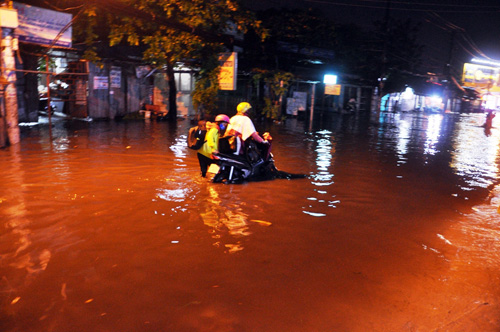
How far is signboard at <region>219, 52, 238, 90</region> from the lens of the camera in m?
17.3

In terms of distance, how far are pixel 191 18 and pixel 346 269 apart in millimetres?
13466

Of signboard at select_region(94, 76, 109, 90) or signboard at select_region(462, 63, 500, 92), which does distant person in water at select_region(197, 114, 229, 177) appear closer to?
signboard at select_region(94, 76, 109, 90)

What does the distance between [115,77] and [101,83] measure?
1233 mm

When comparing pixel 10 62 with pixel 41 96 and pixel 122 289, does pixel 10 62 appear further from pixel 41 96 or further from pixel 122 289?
pixel 41 96

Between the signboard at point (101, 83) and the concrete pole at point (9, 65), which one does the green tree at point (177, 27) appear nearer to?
the concrete pole at point (9, 65)

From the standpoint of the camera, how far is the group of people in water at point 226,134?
8.38 metres

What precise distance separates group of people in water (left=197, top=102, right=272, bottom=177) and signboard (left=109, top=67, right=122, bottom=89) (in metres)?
15.6

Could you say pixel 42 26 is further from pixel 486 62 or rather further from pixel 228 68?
pixel 486 62

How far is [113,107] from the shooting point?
22.6 metres

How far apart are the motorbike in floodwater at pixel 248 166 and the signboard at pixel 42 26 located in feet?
30.0

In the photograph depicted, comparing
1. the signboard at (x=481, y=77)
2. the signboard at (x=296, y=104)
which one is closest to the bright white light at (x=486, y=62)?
the signboard at (x=481, y=77)

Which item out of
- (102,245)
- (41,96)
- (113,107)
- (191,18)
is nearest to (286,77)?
(191,18)

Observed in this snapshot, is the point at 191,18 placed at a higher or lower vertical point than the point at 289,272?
higher

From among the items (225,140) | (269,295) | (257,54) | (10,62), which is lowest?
(269,295)
